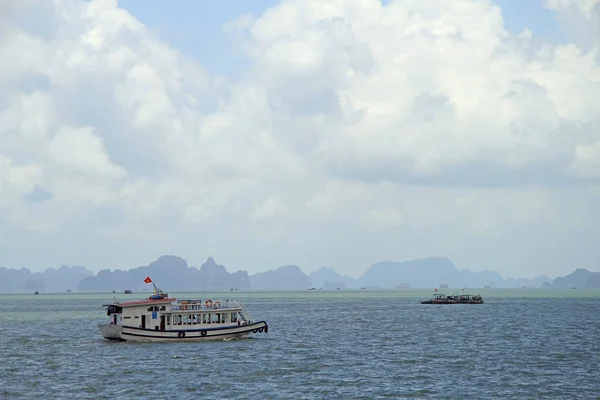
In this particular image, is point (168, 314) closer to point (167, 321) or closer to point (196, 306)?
point (167, 321)

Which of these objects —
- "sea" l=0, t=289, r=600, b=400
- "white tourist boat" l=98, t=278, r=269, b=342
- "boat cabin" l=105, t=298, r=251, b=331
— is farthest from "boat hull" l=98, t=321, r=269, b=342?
"sea" l=0, t=289, r=600, b=400

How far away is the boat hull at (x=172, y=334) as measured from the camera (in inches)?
3647

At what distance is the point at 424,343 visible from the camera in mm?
97125

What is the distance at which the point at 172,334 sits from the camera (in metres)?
93.9

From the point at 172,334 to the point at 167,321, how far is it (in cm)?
187

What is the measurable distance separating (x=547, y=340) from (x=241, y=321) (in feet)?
136

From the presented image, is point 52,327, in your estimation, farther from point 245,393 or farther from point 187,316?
point 245,393

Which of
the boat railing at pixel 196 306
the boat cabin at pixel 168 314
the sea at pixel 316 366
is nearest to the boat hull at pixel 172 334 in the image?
the boat cabin at pixel 168 314

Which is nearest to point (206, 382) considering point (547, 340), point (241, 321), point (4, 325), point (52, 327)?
point (241, 321)

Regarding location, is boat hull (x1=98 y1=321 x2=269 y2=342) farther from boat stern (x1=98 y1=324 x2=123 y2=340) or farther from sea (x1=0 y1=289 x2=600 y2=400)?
sea (x1=0 y1=289 x2=600 y2=400)

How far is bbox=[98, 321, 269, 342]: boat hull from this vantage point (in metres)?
92.6

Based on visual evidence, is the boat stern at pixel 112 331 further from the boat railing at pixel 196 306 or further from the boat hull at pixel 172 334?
the boat railing at pixel 196 306

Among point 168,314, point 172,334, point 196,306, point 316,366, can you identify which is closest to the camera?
point 316,366

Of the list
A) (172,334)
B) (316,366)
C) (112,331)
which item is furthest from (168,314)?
(316,366)
